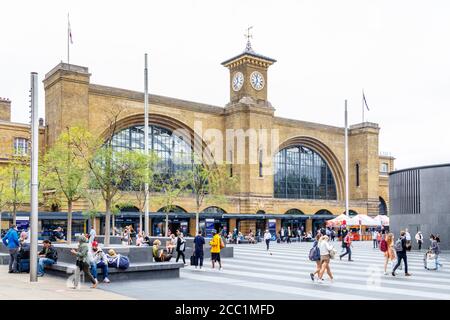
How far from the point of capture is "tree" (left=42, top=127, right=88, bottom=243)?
24703 millimetres

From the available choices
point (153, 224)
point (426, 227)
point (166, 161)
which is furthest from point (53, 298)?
point (166, 161)

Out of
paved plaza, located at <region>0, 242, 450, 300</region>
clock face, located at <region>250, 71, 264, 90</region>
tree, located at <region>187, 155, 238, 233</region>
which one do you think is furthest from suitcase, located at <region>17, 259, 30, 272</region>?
clock face, located at <region>250, 71, 264, 90</region>

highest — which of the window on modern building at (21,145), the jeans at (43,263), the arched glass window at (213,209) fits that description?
the window on modern building at (21,145)

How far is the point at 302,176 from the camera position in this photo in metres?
64.5

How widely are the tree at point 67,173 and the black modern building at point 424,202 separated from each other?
19.5 meters

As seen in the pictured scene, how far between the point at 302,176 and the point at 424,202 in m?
32.4

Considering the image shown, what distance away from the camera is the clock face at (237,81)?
56.3m

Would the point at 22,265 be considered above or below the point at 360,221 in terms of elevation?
below

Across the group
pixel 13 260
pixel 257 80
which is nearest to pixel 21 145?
pixel 257 80

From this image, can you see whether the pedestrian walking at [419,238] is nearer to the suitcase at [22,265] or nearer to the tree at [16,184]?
the suitcase at [22,265]

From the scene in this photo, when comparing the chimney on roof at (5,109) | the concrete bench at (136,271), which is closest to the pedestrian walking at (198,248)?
the concrete bench at (136,271)

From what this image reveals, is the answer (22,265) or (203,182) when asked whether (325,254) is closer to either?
(22,265)

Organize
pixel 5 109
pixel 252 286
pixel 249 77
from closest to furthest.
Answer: pixel 252 286 < pixel 5 109 < pixel 249 77

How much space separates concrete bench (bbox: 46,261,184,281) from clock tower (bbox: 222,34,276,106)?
39.4 m
